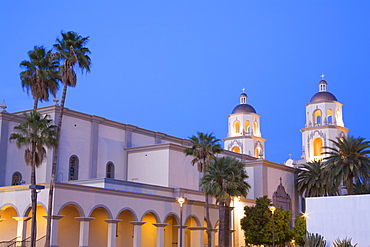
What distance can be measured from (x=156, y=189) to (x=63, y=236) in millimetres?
10226

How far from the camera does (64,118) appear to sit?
164 feet

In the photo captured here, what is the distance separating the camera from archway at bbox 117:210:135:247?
154 feet

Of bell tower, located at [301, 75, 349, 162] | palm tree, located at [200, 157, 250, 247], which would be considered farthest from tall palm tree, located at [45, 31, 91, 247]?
bell tower, located at [301, 75, 349, 162]

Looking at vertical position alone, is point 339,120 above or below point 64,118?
above

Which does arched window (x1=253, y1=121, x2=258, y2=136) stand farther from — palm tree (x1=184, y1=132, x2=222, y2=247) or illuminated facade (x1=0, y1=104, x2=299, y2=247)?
palm tree (x1=184, y1=132, x2=222, y2=247)

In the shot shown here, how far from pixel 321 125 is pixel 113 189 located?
4038cm

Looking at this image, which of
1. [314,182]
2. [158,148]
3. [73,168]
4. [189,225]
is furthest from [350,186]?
[73,168]

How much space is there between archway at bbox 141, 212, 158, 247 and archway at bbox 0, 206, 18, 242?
11636 millimetres

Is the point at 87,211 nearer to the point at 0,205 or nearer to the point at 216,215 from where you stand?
the point at 0,205

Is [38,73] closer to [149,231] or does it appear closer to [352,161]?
[149,231]

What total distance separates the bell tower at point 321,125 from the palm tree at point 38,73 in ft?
145

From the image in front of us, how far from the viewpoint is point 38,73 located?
39.9m

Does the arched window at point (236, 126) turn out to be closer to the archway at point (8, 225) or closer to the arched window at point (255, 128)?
the arched window at point (255, 128)

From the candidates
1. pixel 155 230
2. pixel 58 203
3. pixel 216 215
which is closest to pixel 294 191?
pixel 216 215
